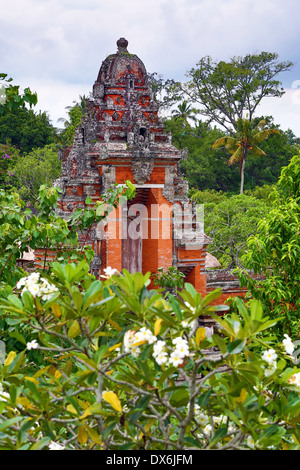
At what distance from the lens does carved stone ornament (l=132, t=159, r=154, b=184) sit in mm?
9102

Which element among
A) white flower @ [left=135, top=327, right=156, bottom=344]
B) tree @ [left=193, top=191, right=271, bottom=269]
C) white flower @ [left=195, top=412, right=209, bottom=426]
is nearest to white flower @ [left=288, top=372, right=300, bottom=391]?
white flower @ [left=195, top=412, right=209, bottom=426]

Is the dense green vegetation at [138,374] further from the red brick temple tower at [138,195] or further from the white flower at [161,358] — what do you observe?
the red brick temple tower at [138,195]

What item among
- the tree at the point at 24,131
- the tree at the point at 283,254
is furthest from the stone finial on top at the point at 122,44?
the tree at the point at 24,131

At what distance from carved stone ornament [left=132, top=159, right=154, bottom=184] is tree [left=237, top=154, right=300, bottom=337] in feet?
12.0

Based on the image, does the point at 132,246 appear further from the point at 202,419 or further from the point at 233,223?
the point at 202,419

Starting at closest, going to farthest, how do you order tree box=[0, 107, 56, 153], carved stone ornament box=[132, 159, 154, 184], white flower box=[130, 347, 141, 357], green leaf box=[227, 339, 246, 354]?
green leaf box=[227, 339, 246, 354] → white flower box=[130, 347, 141, 357] → carved stone ornament box=[132, 159, 154, 184] → tree box=[0, 107, 56, 153]

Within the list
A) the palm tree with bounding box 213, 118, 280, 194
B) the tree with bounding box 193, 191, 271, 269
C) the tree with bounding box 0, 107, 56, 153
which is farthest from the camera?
the tree with bounding box 0, 107, 56, 153

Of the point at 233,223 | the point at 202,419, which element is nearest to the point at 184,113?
the point at 233,223

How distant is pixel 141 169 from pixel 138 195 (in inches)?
35.4

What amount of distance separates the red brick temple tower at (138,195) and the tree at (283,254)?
3710 millimetres

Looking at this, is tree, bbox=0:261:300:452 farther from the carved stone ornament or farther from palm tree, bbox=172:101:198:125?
palm tree, bbox=172:101:198:125

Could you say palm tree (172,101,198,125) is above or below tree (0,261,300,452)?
above

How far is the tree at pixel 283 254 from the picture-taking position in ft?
17.9

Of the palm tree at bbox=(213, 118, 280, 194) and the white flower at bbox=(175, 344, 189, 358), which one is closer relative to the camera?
the white flower at bbox=(175, 344, 189, 358)
